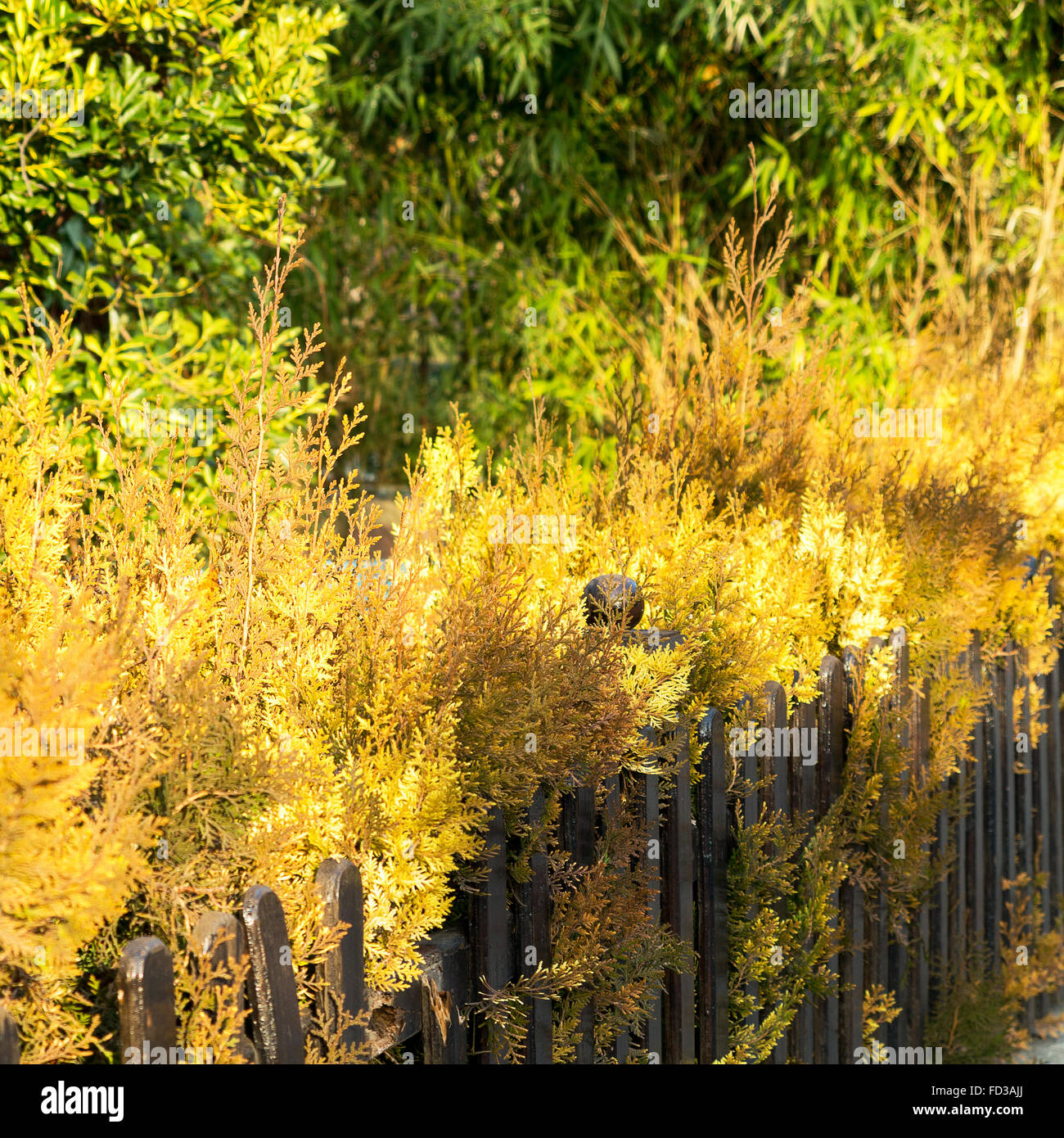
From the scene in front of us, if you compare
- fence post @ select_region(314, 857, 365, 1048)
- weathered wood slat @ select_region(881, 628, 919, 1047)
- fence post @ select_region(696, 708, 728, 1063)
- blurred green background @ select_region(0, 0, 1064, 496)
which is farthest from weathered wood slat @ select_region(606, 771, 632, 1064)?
blurred green background @ select_region(0, 0, 1064, 496)

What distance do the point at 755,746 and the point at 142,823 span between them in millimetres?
1395

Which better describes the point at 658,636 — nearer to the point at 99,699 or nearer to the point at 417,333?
the point at 99,699

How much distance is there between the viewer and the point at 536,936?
1.99m

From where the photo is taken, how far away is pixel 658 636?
7.18 feet

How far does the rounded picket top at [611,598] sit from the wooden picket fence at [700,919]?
0.03 metres

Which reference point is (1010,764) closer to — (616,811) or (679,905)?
(679,905)

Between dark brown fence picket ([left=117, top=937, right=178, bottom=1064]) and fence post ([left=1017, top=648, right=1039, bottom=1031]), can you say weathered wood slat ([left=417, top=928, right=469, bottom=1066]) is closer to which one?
dark brown fence picket ([left=117, top=937, right=178, bottom=1064])

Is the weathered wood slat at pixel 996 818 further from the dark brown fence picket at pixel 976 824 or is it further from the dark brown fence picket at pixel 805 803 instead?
the dark brown fence picket at pixel 805 803

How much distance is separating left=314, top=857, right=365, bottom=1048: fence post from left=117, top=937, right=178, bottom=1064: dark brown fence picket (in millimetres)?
250

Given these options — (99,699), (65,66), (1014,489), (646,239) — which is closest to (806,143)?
(646,239)

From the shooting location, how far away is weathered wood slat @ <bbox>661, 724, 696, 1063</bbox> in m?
2.30

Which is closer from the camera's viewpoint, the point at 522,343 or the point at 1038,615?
the point at 1038,615

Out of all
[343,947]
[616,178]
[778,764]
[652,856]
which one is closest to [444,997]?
[343,947]

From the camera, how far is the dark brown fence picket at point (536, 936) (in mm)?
1971
